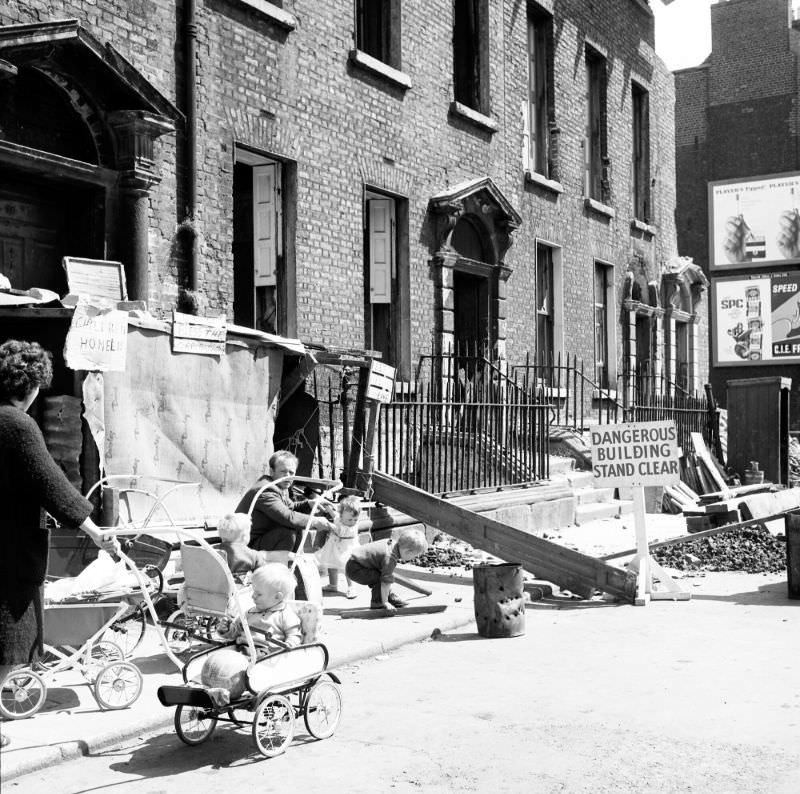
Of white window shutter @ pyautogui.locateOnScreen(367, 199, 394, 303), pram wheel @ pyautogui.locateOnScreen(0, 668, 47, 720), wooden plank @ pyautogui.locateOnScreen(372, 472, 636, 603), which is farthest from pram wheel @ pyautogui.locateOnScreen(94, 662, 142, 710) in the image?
white window shutter @ pyautogui.locateOnScreen(367, 199, 394, 303)

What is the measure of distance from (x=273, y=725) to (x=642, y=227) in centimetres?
2089

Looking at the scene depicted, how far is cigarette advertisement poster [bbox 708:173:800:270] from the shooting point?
1527 inches

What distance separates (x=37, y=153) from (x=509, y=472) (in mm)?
7791

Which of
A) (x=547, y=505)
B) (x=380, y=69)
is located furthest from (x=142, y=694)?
(x=380, y=69)

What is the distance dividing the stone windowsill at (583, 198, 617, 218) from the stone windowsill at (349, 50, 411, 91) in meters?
7.11

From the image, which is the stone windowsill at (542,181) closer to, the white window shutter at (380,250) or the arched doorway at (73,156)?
the white window shutter at (380,250)

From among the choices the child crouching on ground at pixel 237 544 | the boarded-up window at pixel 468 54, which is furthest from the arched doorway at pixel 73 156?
the boarded-up window at pixel 468 54

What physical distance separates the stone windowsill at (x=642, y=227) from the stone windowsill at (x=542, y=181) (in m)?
4.24

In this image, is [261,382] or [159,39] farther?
[159,39]

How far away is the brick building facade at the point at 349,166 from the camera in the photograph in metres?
10.7

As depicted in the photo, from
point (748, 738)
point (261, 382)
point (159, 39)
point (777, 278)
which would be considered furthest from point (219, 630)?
point (777, 278)

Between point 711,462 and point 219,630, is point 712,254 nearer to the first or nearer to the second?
point 711,462

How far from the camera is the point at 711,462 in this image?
20453mm

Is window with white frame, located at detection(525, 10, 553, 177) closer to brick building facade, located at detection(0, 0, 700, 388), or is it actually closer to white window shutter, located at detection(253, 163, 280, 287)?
brick building facade, located at detection(0, 0, 700, 388)
